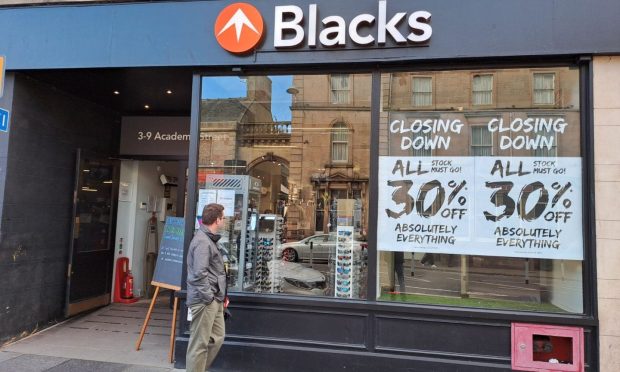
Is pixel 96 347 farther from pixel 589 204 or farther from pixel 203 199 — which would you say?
pixel 589 204

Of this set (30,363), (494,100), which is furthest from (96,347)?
(494,100)

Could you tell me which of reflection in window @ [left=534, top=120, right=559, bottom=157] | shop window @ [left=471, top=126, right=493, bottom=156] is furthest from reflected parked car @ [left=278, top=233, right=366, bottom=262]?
reflection in window @ [left=534, top=120, right=559, bottom=157]

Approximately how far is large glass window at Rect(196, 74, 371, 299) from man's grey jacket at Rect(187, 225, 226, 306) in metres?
1.34

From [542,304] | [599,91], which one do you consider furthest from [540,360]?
[599,91]

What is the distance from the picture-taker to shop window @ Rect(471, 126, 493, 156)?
461 centimetres

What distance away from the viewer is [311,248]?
616cm

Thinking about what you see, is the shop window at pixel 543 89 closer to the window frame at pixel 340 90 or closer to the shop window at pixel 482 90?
the shop window at pixel 482 90

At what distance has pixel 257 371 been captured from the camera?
452 cm

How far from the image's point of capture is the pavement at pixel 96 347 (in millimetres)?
4609

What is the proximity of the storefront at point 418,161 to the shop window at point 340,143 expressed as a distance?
4.65ft

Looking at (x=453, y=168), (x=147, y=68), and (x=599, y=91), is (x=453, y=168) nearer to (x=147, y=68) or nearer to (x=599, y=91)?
(x=599, y=91)

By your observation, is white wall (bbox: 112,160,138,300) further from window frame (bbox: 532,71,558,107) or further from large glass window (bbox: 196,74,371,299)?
window frame (bbox: 532,71,558,107)

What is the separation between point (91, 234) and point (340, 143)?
4.24 m

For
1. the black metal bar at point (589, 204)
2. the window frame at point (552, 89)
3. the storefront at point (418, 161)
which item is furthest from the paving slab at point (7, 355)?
the window frame at point (552, 89)
